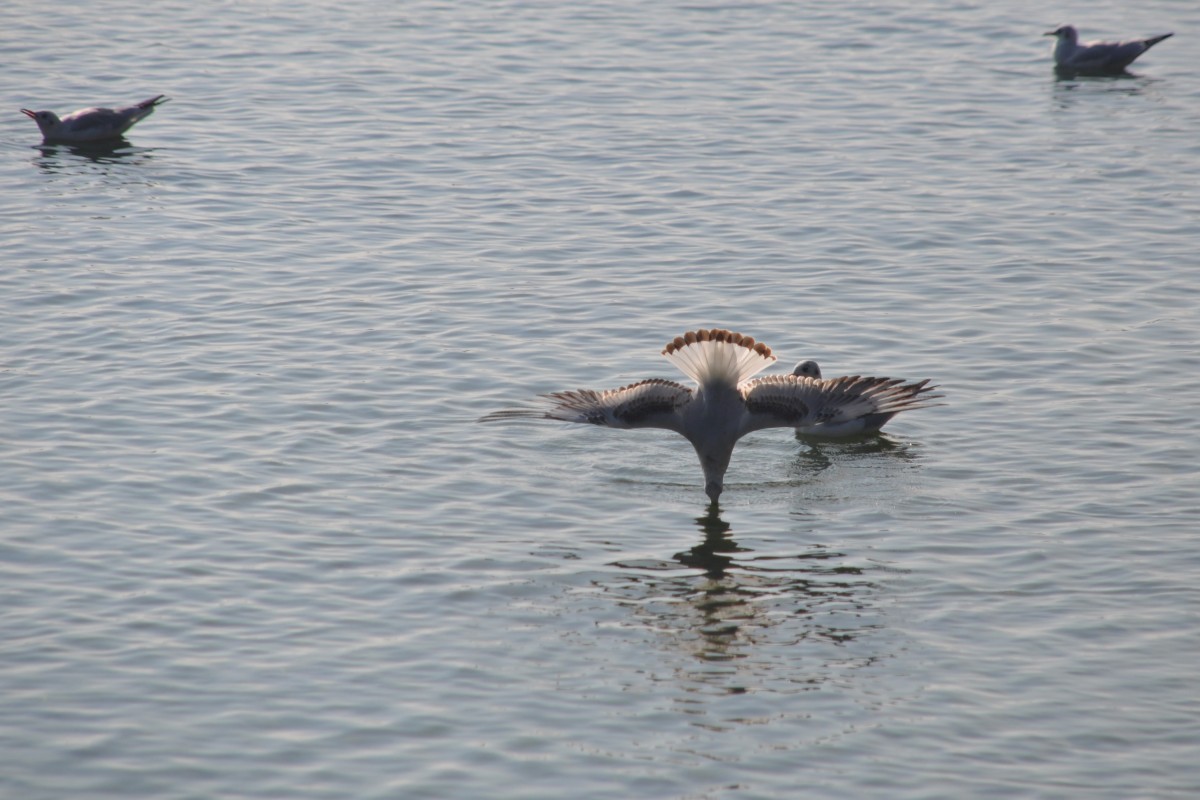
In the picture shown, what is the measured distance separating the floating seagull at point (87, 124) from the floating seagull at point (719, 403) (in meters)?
11.5

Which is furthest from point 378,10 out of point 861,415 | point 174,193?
point 861,415

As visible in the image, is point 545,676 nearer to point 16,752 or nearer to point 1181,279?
point 16,752

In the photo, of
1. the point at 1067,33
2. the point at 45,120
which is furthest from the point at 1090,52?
the point at 45,120

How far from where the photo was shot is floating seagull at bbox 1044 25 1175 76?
1009 inches

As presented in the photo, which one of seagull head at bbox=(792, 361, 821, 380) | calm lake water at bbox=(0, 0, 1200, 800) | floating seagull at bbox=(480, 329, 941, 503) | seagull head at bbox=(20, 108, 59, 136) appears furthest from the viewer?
seagull head at bbox=(20, 108, 59, 136)

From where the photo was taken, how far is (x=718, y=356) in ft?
40.0

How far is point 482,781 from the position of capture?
8406 mm

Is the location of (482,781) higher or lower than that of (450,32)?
lower

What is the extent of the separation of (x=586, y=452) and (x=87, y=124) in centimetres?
1164

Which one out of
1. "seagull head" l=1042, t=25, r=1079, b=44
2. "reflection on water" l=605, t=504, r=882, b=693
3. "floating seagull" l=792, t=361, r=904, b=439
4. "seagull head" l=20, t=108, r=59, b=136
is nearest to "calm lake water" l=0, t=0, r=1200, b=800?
"reflection on water" l=605, t=504, r=882, b=693

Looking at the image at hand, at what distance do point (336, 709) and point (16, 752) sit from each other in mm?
1768

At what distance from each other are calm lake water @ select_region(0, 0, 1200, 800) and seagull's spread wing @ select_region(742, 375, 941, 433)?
66 cm

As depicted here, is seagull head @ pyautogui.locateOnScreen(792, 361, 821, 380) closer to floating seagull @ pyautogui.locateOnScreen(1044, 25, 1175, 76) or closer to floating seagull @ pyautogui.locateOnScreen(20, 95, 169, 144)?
floating seagull @ pyautogui.locateOnScreen(20, 95, 169, 144)

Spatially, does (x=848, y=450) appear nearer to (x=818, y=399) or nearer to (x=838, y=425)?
(x=838, y=425)
